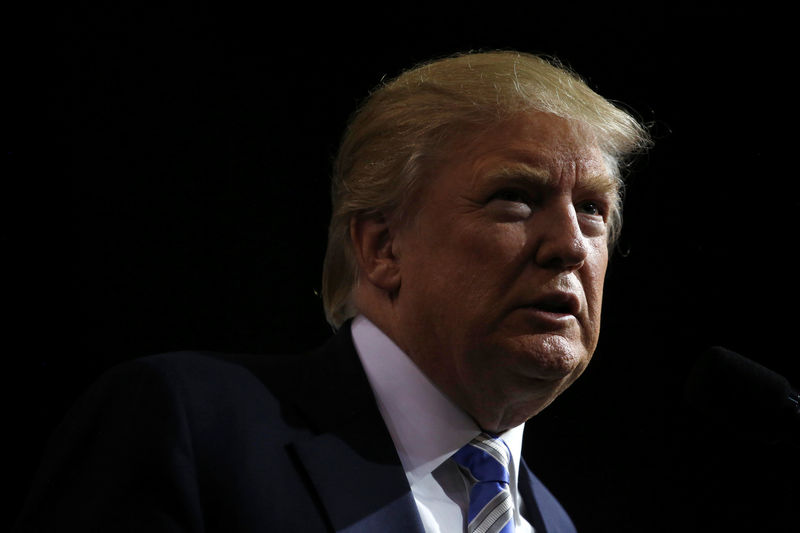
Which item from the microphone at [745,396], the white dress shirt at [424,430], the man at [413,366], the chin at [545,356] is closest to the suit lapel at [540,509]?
the man at [413,366]

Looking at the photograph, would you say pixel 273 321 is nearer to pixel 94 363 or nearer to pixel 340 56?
pixel 94 363

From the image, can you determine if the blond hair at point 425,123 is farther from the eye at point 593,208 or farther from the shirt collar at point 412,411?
the shirt collar at point 412,411

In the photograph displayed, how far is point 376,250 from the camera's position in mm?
1958

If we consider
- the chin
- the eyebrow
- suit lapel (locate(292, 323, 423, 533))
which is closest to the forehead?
the eyebrow

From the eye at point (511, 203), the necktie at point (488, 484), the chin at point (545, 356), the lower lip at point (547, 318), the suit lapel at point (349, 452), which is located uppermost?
the eye at point (511, 203)

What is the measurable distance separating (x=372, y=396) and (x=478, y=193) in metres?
0.45

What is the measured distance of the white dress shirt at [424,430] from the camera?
173 cm

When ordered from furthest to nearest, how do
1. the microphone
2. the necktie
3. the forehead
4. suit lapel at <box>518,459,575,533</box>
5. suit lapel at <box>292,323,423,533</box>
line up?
suit lapel at <box>518,459,575,533</box> → the forehead → the necktie → suit lapel at <box>292,323,423,533</box> → the microphone

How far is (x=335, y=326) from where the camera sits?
2.21 meters

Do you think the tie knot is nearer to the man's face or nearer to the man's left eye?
the man's face

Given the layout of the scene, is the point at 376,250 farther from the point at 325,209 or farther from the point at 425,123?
the point at 325,209

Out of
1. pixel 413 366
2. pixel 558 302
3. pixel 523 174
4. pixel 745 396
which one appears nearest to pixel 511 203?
pixel 523 174

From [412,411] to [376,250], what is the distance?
364 millimetres

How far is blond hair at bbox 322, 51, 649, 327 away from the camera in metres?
1.91
